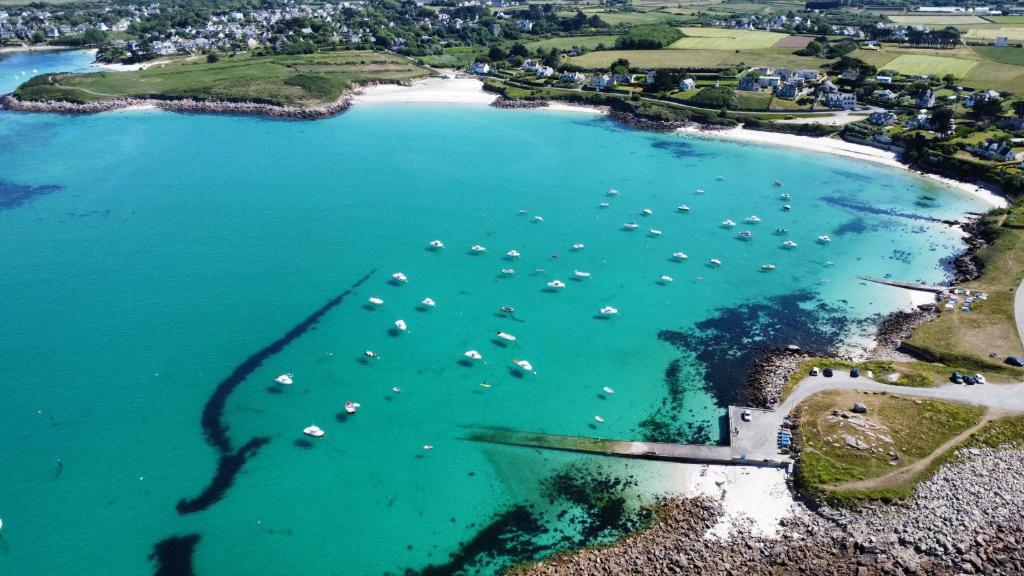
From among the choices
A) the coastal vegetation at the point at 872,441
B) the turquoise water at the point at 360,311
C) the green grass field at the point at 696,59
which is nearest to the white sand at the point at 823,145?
the turquoise water at the point at 360,311

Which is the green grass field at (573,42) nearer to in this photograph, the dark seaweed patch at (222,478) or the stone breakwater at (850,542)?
the dark seaweed patch at (222,478)

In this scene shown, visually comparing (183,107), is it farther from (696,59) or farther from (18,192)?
(696,59)

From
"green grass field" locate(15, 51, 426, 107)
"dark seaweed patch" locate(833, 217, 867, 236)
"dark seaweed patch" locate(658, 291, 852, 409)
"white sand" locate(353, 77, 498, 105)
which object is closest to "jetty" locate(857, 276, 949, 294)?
"dark seaweed patch" locate(658, 291, 852, 409)

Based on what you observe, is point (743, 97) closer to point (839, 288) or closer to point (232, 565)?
point (839, 288)

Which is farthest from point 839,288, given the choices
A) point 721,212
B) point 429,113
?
point 429,113

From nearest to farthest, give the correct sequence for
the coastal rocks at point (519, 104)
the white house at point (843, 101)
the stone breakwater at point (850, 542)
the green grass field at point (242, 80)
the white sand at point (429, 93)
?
the stone breakwater at point (850, 542) < the white house at point (843, 101) < the green grass field at point (242, 80) < the coastal rocks at point (519, 104) < the white sand at point (429, 93)

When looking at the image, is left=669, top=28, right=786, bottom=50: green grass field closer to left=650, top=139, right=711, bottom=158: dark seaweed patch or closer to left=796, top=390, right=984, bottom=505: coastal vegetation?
left=650, top=139, right=711, bottom=158: dark seaweed patch
